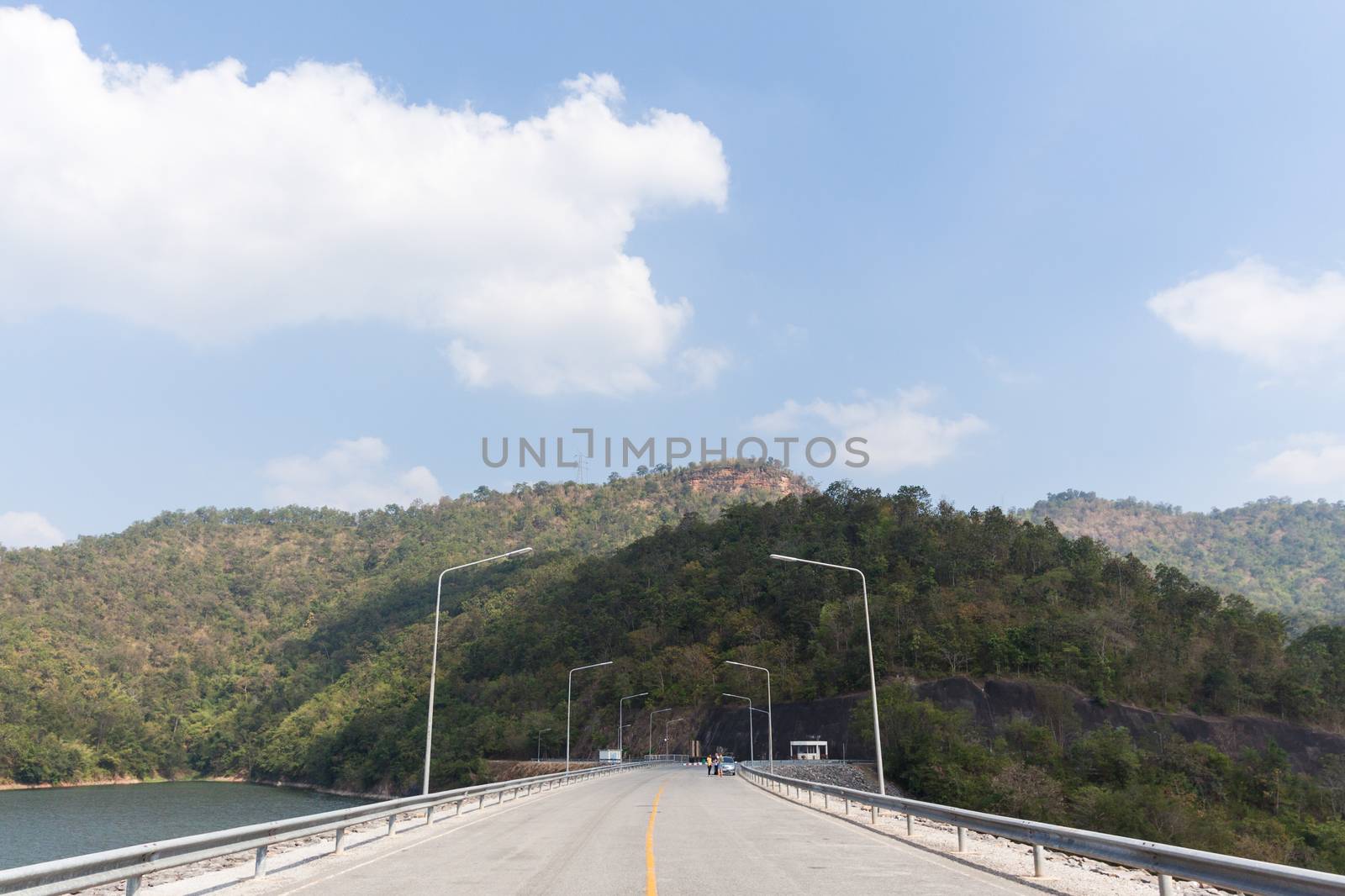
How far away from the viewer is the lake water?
74.6 m

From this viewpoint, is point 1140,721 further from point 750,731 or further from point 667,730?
point 667,730

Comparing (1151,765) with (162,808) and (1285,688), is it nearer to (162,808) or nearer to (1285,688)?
(1285,688)

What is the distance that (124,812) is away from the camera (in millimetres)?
102188

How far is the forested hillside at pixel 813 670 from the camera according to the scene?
83875mm

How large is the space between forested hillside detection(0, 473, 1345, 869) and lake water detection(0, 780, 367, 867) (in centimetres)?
1073

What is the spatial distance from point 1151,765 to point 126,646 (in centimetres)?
19377

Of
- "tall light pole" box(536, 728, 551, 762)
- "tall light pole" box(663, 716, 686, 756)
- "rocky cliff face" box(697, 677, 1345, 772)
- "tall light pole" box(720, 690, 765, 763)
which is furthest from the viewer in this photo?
"tall light pole" box(663, 716, 686, 756)

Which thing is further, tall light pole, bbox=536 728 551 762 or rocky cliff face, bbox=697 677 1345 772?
tall light pole, bbox=536 728 551 762

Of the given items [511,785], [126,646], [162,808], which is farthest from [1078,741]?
[126,646]

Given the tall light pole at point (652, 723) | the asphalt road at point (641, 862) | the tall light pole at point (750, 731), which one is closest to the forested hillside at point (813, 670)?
the tall light pole at point (652, 723)

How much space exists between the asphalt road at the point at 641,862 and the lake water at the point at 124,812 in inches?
1649

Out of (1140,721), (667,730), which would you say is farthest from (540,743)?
(1140,721)

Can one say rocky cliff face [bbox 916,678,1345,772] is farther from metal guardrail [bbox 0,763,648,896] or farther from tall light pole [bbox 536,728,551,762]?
metal guardrail [bbox 0,763,648,896]

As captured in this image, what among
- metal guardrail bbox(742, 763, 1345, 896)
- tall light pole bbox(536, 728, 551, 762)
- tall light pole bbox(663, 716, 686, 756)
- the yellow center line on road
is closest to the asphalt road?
the yellow center line on road
